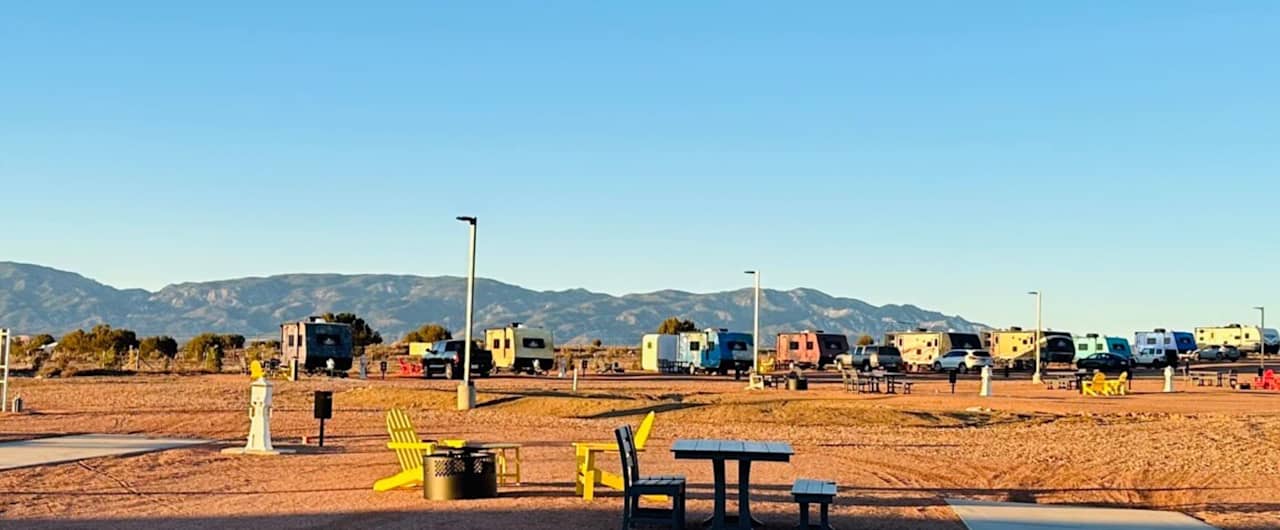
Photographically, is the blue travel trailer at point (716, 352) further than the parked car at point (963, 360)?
No

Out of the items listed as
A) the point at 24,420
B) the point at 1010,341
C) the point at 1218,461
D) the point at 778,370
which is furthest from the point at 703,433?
the point at 1010,341

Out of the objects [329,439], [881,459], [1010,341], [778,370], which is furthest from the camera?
[1010,341]

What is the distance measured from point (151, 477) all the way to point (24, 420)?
10731 mm

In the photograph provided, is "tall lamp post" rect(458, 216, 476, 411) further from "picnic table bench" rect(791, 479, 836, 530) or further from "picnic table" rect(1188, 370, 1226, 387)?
"picnic table" rect(1188, 370, 1226, 387)

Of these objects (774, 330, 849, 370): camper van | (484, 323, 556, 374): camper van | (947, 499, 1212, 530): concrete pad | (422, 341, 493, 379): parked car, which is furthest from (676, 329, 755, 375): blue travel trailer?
(947, 499, 1212, 530): concrete pad

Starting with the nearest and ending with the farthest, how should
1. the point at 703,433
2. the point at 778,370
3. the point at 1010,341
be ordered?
the point at 703,433 → the point at 778,370 → the point at 1010,341

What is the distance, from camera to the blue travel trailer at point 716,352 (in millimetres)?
56031

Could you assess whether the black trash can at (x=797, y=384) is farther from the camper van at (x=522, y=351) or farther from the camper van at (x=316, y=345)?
the camper van at (x=316, y=345)

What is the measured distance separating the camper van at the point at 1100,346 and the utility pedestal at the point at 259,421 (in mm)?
51877

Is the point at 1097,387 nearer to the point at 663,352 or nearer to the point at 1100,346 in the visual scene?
the point at 663,352

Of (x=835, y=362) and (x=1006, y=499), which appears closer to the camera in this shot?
→ (x=1006, y=499)

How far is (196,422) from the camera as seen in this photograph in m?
24.6

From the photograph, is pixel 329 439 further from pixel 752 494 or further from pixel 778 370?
pixel 778 370

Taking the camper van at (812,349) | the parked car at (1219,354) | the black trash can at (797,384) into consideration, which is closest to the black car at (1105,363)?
the camper van at (812,349)
